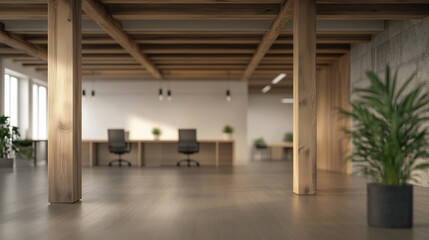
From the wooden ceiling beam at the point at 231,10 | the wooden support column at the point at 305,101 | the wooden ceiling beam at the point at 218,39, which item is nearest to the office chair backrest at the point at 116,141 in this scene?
the wooden ceiling beam at the point at 218,39

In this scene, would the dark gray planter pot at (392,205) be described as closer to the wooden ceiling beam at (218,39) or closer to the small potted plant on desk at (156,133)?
the wooden ceiling beam at (218,39)

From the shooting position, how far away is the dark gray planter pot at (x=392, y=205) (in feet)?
11.8

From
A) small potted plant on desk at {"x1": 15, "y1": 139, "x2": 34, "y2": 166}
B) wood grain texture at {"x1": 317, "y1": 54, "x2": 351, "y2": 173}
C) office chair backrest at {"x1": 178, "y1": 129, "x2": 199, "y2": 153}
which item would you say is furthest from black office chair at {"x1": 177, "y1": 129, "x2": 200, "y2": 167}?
small potted plant on desk at {"x1": 15, "y1": 139, "x2": 34, "y2": 166}

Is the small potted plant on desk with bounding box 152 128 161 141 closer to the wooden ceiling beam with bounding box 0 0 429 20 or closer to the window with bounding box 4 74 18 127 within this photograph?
the window with bounding box 4 74 18 127

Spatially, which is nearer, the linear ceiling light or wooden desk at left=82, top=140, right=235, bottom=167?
wooden desk at left=82, top=140, right=235, bottom=167

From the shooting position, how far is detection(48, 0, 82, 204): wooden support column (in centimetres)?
516

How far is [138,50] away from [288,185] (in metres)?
4.30

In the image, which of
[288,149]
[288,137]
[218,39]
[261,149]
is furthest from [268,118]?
[218,39]

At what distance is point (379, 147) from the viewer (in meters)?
3.70

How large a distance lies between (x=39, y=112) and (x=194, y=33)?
8025mm

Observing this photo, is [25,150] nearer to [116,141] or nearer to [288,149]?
[116,141]

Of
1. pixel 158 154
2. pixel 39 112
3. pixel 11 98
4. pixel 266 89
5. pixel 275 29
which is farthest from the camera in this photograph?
pixel 266 89

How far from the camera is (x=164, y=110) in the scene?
13.9m

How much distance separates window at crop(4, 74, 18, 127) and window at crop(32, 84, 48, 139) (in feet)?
2.87
